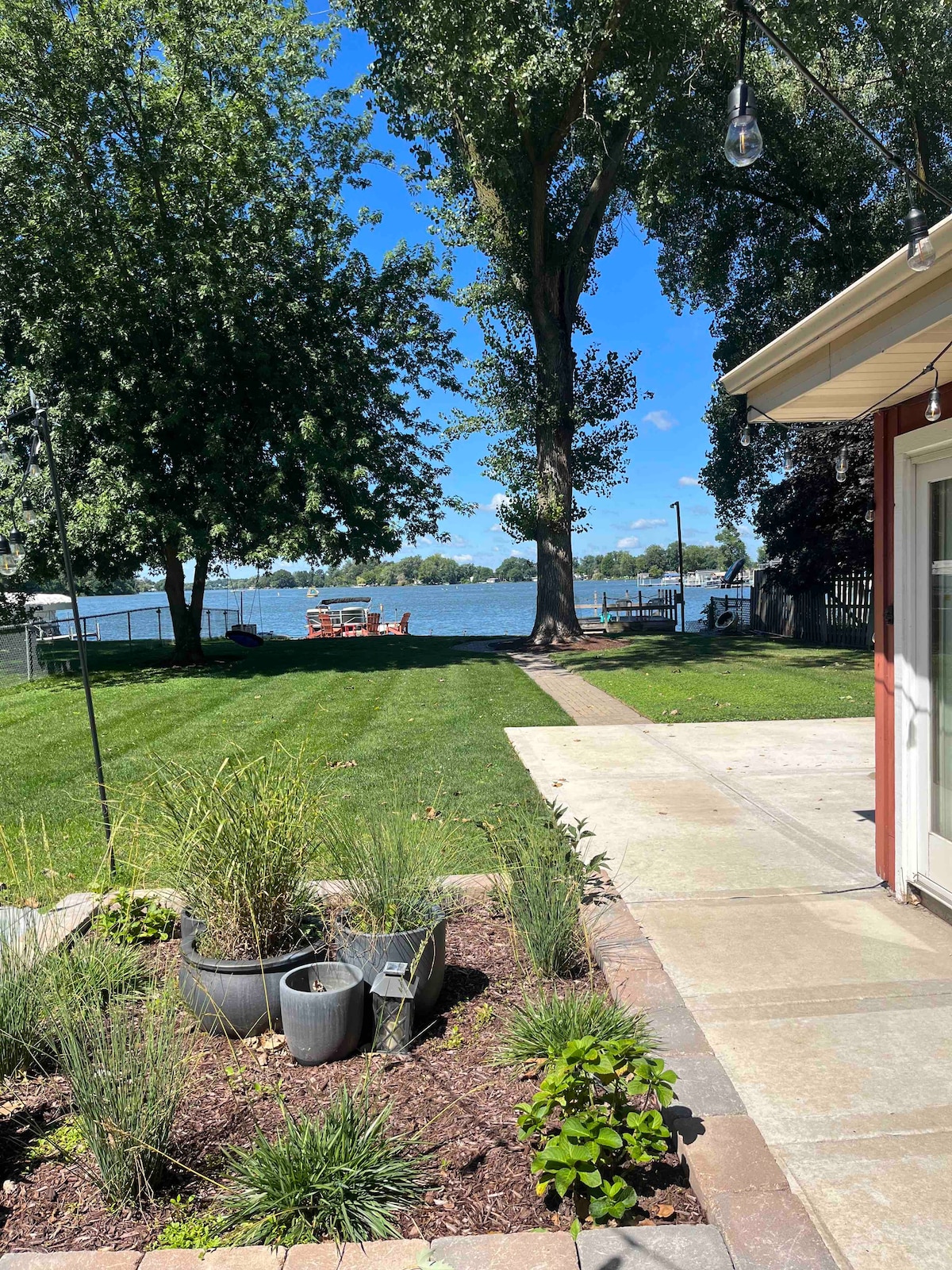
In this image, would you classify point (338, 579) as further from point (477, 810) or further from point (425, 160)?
point (477, 810)

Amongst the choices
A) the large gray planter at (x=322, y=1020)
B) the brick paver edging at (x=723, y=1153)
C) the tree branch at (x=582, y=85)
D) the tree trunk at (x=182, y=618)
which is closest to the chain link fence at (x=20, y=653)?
the tree trunk at (x=182, y=618)

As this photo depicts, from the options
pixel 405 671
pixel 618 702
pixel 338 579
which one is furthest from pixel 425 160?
pixel 338 579

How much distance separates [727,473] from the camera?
22219 mm

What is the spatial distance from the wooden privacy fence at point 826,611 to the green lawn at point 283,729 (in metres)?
7.47

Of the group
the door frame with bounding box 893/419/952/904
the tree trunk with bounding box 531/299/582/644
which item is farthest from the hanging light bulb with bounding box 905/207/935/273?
the tree trunk with bounding box 531/299/582/644

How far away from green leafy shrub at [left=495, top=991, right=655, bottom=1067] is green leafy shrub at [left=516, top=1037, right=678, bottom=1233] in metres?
0.26

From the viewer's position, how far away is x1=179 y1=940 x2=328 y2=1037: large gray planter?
3227 mm

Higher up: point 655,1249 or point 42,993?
point 42,993

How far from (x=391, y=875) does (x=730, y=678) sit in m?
11.2

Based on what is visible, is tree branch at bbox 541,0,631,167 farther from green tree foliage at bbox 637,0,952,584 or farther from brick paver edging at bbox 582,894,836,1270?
brick paver edging at bbox 582,894,836,1270

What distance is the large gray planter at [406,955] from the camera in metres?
3.29

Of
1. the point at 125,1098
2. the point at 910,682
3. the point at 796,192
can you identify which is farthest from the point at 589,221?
the point at 125,1098

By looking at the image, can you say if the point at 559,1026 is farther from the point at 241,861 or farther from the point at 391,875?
the point at 241,861

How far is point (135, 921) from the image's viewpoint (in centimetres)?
400
